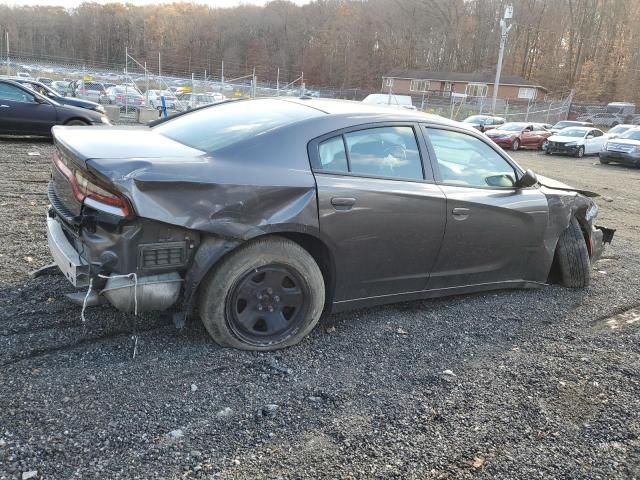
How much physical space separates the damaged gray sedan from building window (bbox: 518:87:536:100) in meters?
72.1

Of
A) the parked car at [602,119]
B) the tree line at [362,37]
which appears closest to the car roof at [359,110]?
the parked car at [602,119]

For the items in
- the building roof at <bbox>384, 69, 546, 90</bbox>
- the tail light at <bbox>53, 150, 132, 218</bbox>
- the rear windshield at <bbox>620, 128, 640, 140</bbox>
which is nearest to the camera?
the tail light at <bbox>53, 150, 132, 218</bbox>

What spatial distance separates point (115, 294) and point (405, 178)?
2.01 m

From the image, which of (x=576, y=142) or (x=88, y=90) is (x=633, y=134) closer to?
(x=576, y=142)

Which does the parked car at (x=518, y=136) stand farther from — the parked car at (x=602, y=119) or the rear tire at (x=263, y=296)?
the parked car at (x=602, y=119)

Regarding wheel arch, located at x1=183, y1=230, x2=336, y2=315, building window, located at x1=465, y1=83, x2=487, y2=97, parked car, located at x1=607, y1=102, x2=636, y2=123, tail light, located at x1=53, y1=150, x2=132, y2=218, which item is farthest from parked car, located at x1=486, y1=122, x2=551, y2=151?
building window, located at x1=465, y1=83, x2=487, y2=97

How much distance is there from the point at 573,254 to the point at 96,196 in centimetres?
408

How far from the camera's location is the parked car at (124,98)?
2675 cm

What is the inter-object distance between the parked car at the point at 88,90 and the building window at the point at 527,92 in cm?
5643

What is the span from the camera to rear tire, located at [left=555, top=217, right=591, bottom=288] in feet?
15.9

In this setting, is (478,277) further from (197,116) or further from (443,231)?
(197,116)

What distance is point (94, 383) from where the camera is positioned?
2.79 metres

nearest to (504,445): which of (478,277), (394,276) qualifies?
(394,276)

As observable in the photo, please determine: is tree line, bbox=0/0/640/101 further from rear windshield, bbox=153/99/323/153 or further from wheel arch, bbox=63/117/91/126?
rear windshield, bbox=153/99/323/153
